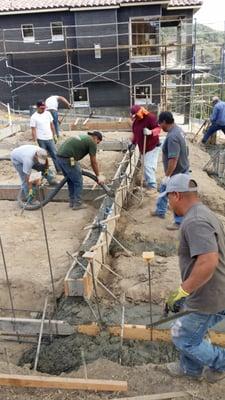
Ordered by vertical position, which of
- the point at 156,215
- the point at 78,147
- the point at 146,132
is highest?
the point at 146,132

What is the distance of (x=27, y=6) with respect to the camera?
1720cm

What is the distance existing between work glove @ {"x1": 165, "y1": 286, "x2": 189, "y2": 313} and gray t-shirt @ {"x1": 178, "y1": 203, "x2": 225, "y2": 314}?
3.2 inches

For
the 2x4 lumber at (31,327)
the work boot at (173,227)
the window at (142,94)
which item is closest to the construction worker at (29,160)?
the work boot at (173,227)

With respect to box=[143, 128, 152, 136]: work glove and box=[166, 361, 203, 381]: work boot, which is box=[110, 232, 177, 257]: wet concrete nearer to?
box=[143, 128, 152, 136]: work glove

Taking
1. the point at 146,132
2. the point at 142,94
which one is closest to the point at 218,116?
the point at 146,132

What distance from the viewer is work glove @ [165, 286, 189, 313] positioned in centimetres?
247

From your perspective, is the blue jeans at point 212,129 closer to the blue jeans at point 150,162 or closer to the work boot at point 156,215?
the blue jeans at point 150,162

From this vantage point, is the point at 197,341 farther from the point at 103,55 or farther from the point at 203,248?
the point at 103,55

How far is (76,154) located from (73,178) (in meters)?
0.44

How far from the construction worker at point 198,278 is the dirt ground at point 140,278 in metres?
0.24

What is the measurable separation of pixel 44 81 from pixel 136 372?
1644 centimetres

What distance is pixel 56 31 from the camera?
1747 cm

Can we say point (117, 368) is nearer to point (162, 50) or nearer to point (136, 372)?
point (136, 372)

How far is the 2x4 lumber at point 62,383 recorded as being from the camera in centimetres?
284
